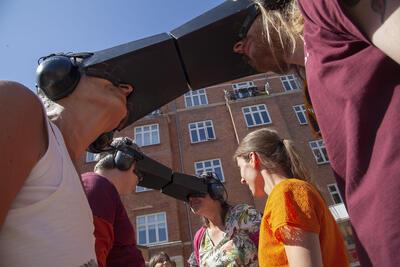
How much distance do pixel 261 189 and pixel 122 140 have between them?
1778 mm

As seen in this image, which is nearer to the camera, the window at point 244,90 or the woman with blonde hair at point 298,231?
the woman with blonde hair at point 298,231

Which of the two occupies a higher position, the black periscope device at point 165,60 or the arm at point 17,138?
the black periscope device at point 165,60

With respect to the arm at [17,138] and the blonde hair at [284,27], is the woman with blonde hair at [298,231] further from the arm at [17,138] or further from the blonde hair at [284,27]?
the arm at [17,138]

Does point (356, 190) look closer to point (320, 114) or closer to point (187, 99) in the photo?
point (320, 114)

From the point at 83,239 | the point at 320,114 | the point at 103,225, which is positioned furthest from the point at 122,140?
the point at 320,114

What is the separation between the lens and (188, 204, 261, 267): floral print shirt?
326 centimetres

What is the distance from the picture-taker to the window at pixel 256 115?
753 inches

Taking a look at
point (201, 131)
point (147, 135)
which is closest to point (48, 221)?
point (201, 131)

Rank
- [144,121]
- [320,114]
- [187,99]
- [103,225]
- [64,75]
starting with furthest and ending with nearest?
[187,99] → [144,121] → [103,225] → [64,75] → [320,114]

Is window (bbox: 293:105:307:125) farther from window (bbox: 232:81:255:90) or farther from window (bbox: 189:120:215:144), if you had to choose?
window (bbox: 189:120:215:144)

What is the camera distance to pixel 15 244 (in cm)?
88

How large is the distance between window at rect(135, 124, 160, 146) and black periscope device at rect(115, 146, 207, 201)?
1477cm

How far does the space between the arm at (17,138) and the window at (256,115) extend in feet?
59.9

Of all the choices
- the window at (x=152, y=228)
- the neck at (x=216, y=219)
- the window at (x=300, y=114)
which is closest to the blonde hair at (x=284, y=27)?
the neck at (x=216, y=219)
